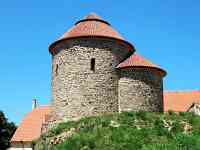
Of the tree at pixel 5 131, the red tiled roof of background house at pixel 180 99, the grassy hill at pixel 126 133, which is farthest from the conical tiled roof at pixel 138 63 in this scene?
the tree at pixel 5 131

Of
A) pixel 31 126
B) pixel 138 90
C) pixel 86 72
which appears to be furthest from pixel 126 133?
pixel 31 126

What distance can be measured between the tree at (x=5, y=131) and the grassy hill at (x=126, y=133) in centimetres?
1987

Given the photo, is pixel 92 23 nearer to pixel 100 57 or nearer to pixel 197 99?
pixel 100 57

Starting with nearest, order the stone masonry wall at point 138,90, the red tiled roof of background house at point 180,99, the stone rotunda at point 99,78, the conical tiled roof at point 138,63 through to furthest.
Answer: the stone rotunda at point 99,78
the stone masonry wall at point 138,90
the conical tiled roof at point 138,63
the red tiled roof of background house at point 180,99

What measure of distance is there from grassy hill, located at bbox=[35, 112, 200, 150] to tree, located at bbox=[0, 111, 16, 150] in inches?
782

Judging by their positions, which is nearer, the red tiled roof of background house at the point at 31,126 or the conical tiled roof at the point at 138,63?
the conical tiled roof at the point at 138,63

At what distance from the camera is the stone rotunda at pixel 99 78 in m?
24.5

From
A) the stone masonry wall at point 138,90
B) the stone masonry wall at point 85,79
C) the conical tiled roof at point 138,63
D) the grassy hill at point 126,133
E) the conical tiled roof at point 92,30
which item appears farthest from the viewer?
the conical tiled roof at point 92,30

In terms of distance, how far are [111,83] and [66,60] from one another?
3.16m

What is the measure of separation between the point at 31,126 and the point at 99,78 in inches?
681

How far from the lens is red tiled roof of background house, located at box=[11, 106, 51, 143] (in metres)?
38.5

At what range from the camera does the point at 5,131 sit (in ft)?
147

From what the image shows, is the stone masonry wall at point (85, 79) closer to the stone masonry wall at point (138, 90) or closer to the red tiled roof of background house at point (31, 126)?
the stone masonry wall at point (138, 90)

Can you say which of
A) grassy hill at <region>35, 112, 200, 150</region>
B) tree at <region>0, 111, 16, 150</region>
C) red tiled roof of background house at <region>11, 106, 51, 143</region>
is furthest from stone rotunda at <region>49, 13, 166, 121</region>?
tree at <region>0, 111, 16, 150</region>
